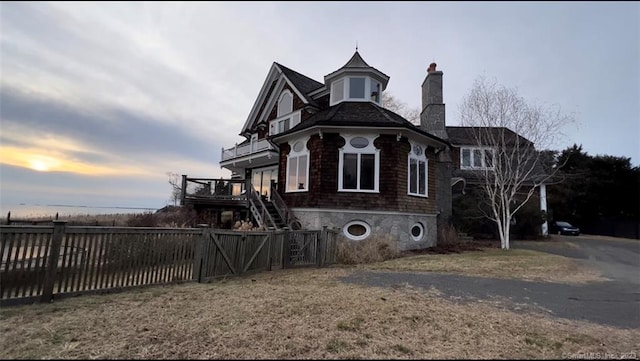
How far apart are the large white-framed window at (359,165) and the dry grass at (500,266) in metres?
3.58

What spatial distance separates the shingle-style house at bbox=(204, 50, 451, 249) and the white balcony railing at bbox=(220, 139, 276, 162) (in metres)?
0.12

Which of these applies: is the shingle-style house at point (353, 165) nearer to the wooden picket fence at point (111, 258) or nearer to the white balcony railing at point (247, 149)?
the white balcony railing at point (247, 149)

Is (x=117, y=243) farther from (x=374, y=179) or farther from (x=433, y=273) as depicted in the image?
(x=374, y=179)

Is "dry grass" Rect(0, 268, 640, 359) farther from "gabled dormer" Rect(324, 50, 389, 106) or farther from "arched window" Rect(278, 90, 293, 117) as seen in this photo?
"arched window" Rect(278, 90, 293, 117)

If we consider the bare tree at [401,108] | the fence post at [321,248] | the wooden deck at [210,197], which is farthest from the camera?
the bare tree at [401,108]

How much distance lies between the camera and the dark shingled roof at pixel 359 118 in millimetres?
14195

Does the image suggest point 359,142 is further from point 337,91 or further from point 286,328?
point 286,328

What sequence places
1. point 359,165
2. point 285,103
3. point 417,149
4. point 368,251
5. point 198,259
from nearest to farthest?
point 198,259 → point 368,251 → point 359,165 → point 417,149 → point 285,103

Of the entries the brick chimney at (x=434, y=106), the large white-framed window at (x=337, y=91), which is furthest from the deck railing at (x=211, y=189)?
the brick chimney at (x=434, y=106)

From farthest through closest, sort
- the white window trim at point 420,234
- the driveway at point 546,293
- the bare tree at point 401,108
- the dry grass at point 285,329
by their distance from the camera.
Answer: the bare tree at point 401,108 < the white window trim at point 420,234 < the driveway at point 546,293 < the dry grass at point 285,329

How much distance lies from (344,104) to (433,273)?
973 centimetres

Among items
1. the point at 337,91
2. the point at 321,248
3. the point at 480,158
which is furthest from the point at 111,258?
the point at 480,158

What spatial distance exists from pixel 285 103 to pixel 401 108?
67.3ft

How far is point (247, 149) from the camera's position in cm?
1995
